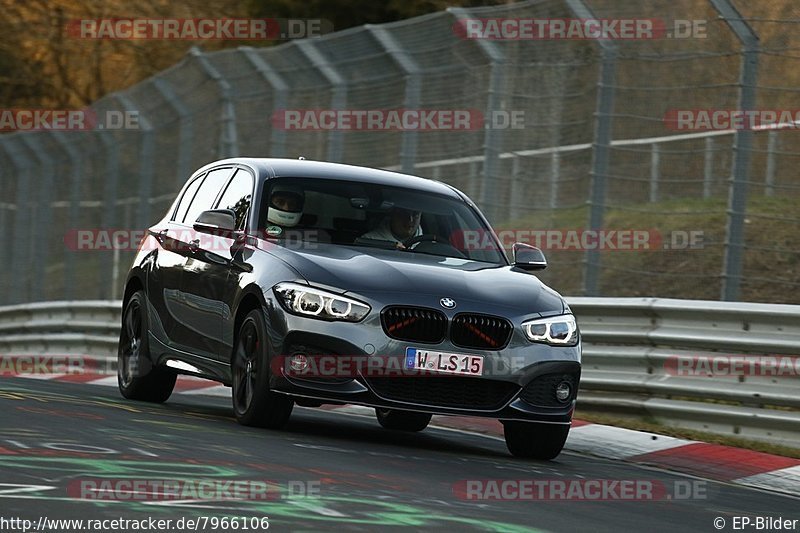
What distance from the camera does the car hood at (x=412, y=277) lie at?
931cm

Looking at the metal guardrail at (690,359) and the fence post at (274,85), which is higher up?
the fence post at (274,85)

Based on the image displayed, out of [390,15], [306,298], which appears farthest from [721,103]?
[390,15]

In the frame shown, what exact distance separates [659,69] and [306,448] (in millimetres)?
5403

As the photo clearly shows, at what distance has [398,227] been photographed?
10.5 m

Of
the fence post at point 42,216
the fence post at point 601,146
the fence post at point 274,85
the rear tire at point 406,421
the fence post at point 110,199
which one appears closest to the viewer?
the rear tire at point 406,421

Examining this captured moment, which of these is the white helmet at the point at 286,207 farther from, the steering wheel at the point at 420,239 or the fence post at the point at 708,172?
the fence post at the point at 708,172

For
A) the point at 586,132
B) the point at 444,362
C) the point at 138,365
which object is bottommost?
the point at 138,365

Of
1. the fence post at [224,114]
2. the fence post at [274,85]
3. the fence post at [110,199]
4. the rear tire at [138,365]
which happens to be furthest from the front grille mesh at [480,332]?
the fence post at [110,199]

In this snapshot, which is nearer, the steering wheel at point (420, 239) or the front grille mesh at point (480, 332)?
the front grille mesh at point (480, 332)

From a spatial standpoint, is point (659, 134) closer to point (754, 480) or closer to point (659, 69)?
point (659, 69)

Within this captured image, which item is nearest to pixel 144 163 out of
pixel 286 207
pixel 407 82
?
pixel 407 82

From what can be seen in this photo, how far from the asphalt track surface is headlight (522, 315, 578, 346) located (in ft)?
2.20

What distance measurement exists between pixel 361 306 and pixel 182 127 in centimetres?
1069

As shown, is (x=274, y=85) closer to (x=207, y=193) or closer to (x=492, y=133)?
(x=492, y=133)
